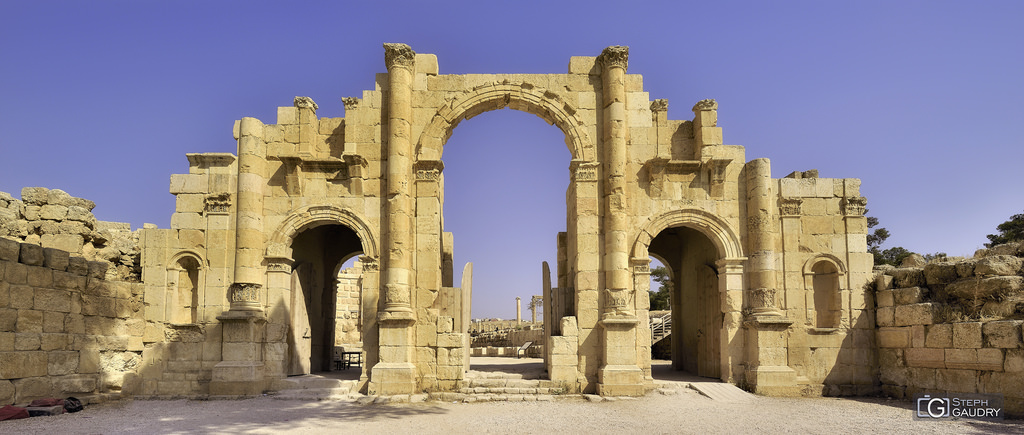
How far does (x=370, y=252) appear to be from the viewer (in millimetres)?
13117

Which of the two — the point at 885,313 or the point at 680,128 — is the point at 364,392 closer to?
the point at 680,128

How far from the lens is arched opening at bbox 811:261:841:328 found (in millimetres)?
13414

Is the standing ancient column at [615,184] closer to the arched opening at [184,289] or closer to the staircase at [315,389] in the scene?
the staircase at [315,389]

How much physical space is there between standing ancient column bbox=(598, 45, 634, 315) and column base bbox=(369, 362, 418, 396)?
3.85m

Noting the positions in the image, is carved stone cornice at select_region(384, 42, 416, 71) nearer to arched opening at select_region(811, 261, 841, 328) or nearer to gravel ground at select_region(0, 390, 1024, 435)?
gravel ground at select_region(0, 390, 1024, 435)

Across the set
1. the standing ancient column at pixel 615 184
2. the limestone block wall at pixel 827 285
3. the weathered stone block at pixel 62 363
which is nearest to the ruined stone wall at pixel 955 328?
the limestone block wall at pixel 827 285

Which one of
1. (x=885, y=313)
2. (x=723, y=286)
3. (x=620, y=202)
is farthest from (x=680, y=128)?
(x=885, y=313)

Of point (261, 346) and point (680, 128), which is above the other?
point (680, 128)

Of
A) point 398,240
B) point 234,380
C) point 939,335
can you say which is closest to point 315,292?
point 234,380

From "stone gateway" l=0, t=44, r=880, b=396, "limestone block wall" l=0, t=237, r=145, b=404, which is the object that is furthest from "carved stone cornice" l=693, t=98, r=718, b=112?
"limestone block wall" l=0, t=237, r=145, b=404

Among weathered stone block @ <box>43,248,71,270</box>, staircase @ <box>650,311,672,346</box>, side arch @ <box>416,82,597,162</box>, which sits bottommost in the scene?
staircase @ <box>650,311,672,346</box>

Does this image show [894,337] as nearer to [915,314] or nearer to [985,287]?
[915,314]

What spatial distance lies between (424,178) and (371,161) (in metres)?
1.11

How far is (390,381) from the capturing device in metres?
12.3
